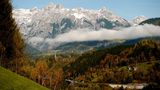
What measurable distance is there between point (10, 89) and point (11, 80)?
481cm

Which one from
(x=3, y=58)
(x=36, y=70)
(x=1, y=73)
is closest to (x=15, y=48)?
(x=3, y=58)

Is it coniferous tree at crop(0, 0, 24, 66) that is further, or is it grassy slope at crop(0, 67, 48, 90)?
coniferous tree at crop(0, 0, 24, 66)

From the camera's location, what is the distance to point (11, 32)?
94.6 meters

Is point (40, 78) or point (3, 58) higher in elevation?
point (3, 58)

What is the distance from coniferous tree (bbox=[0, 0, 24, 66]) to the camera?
293ft

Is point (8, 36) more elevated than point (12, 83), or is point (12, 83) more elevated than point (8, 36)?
point (8, 36)

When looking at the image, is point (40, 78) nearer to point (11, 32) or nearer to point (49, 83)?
point (49, 83)

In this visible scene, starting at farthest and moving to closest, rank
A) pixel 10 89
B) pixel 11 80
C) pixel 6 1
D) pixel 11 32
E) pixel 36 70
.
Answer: pixel 36 70 < pixel 11 32 < pixel 6 1 < pixel 11 80 < pixel 10 89

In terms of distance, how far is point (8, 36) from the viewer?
94125 mm

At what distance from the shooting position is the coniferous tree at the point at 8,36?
293 feet

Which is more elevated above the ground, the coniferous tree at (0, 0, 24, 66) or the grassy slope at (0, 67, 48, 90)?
the coniferous tree at (0, 0, 24, 66)

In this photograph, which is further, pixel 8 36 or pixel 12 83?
pixel 8 36

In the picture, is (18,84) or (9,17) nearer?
(18,84)

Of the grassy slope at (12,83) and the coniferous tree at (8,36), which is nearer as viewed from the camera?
the grassy slope at (12,83)
